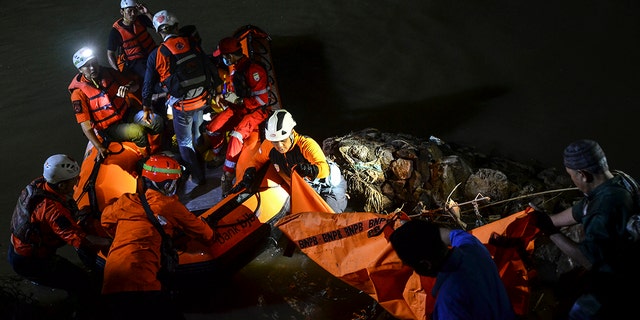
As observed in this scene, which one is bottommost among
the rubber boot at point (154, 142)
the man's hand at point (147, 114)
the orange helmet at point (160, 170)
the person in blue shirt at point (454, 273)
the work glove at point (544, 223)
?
the rubber boot at point (154, 142)

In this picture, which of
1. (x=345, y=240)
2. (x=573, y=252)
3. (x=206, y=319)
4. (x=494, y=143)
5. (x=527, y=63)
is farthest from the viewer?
(x=527, y=63)

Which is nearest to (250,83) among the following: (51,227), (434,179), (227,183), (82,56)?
(227,183)

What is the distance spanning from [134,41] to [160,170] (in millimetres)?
2892

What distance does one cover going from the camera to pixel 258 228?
15.4 feet

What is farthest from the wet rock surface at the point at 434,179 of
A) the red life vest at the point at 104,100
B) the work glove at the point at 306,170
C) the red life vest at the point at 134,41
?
the red life vest at the point at 134,41

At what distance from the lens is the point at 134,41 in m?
6.59

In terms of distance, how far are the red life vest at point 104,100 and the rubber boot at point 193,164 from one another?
2.87 feet

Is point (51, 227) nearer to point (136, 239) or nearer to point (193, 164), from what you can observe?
point (136, 239)

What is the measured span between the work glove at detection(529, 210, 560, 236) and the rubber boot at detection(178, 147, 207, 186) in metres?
3.88

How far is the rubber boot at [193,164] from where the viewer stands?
5.63 meters

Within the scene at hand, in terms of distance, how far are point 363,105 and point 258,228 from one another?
3.24 m

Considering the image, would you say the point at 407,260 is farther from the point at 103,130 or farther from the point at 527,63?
the point at 527,63

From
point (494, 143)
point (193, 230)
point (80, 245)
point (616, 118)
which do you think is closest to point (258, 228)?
point (193, 230)

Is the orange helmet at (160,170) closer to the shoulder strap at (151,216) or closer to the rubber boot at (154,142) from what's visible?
the shoulder strap at (151,216)
